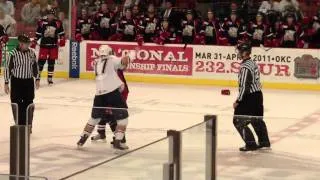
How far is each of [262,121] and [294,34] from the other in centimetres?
982

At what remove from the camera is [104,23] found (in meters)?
16.6

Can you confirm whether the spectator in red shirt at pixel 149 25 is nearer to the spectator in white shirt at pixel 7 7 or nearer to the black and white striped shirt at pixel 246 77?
the spectator in white shirt at pixel 7 7

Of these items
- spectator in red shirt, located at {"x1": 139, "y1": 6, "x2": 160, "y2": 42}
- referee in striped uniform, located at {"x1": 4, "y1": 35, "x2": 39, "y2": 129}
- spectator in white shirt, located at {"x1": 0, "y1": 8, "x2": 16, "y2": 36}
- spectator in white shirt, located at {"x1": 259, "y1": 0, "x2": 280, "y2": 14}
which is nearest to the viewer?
referee in striped uniform, located at {"x1": 4, "y1": 35, "x2": 39, "y2": 129}

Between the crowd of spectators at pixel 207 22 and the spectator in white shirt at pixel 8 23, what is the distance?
51.9 inches

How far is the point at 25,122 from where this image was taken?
6.45 metres

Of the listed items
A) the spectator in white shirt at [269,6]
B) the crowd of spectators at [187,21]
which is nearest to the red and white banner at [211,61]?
the crowd of spectators at [187,21]

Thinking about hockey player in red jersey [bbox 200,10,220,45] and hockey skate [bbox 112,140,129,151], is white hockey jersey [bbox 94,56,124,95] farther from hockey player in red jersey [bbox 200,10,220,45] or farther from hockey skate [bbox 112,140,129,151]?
hockey player in red jersey [bbox 200,10,220,45]

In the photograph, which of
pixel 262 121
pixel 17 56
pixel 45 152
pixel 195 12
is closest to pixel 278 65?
pixel 195 12

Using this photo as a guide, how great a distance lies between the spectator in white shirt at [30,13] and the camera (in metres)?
16.3

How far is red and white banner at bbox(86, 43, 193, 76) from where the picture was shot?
14.9m

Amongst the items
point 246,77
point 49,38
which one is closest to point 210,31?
point 49,38

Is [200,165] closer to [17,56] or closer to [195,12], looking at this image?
[17,56]

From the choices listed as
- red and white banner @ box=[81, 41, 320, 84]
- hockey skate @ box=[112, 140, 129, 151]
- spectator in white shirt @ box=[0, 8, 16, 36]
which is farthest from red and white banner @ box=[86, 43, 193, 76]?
hockey skate @ box=[112, 140, 129, 151]

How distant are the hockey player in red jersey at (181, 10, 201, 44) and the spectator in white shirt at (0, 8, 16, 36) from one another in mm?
3423
